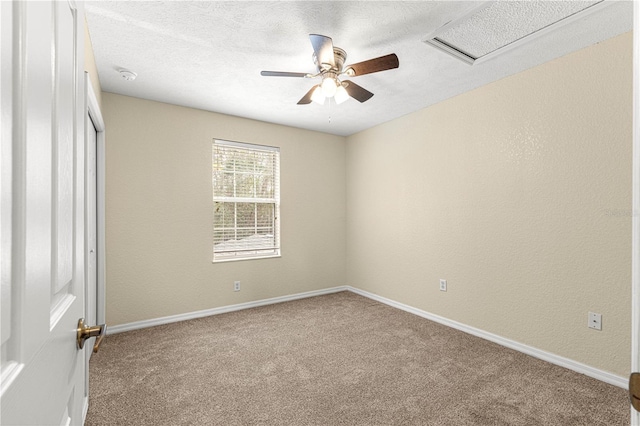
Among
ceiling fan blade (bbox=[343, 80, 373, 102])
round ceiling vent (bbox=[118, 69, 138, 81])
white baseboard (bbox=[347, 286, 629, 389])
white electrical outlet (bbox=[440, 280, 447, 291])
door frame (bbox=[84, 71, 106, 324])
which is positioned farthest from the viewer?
white electrical outlet (bbox=[440, 280, 447, 291])

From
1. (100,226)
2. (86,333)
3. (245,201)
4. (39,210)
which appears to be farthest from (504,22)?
(100,226)

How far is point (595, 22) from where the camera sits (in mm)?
2002

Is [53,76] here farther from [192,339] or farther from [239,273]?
[239,273]

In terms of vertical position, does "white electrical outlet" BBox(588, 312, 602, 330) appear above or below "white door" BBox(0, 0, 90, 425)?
below

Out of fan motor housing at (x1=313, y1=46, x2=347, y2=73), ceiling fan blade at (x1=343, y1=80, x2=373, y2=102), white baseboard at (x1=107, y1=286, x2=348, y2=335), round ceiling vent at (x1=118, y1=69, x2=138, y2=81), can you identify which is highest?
round ceiling vent at (x1=118, y1=69, x2=138, y2=81)

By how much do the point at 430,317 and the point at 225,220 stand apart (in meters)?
2.77

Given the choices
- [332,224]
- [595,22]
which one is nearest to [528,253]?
[595,22]

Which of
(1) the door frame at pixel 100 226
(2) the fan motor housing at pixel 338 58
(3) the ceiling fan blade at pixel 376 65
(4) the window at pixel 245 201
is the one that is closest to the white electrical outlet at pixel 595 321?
(3) the ceiling fan blade at pixel 376 65

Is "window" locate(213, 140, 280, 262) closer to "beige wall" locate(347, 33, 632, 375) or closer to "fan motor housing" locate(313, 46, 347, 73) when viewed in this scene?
"beige wall" locate(347, 33, 632, 375)

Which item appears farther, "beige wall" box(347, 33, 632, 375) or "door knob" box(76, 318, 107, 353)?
"beige wall" box(347, 33, 632, 375)

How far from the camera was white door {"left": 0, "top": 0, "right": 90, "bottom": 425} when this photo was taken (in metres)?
0.39

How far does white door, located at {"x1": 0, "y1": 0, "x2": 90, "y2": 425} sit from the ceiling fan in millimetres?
1437

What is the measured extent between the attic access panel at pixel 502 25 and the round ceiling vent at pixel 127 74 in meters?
2.52

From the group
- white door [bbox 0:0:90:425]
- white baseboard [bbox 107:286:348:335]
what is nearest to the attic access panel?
white door [bbox 0:0:90:425]
